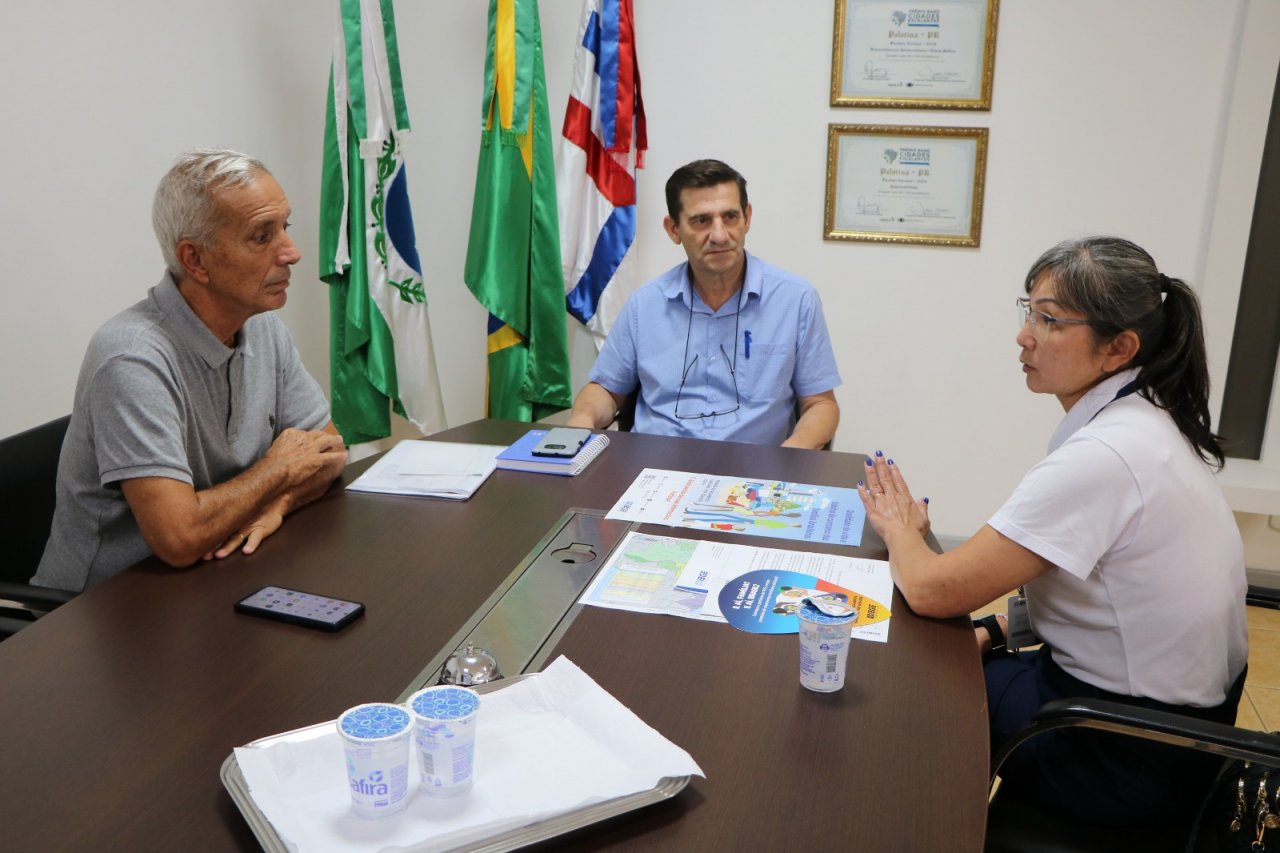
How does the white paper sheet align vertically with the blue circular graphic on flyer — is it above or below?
below

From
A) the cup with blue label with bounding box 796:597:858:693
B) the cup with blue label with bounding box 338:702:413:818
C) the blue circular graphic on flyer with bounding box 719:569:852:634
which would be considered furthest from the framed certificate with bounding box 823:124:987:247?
the cup with blue label with bounding box 338:702:413:818

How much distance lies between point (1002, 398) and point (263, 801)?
9.93ft

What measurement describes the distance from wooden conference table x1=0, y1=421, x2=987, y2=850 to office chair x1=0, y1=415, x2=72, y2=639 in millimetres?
418

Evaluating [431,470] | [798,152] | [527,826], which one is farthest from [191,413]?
[798,152]

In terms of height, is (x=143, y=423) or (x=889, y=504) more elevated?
(x=143, y=423)

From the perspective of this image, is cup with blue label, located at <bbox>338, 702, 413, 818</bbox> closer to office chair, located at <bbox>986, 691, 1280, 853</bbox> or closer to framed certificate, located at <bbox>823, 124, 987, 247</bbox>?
office chair, located at <bbox>986, 691, 1280, 853</bbox>

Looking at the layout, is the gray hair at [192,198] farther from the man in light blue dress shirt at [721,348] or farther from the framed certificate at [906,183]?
the framed certificate at [906,183]

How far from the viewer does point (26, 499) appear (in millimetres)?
1783

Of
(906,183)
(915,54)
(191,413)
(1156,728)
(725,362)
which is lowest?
(1156,728)

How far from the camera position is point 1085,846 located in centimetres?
131

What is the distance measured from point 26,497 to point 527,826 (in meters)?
1.35

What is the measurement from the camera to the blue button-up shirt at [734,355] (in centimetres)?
264

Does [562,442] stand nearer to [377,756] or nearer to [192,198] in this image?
[192,198]

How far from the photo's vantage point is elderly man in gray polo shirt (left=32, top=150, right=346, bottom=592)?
158cm
